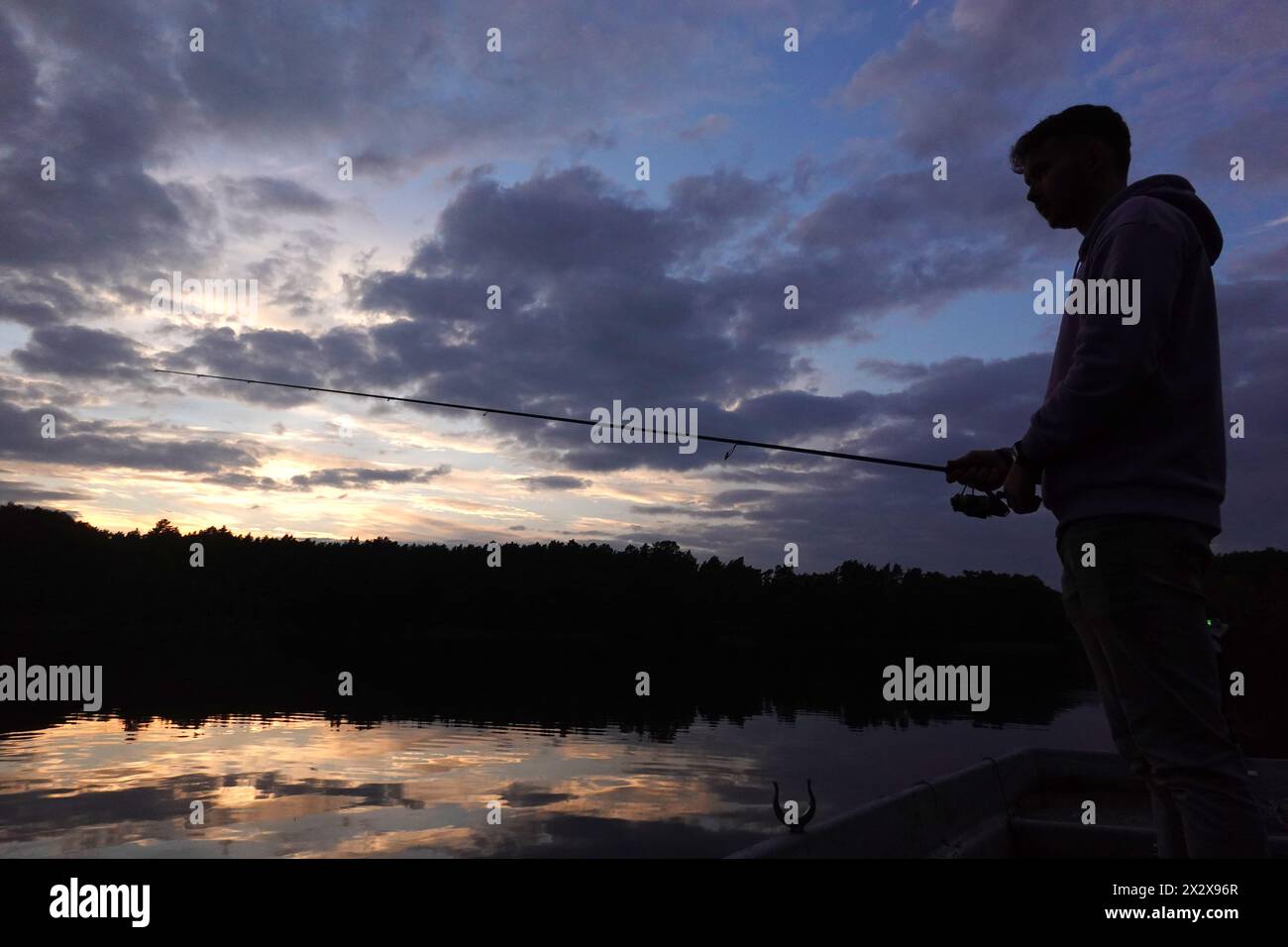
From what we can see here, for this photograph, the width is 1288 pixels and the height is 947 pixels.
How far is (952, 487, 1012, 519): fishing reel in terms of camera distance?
3365mm

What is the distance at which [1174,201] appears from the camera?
103 inches

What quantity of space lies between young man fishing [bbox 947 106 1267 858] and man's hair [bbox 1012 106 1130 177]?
0.23 metres

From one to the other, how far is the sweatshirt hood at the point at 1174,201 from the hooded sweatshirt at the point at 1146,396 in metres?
0.12

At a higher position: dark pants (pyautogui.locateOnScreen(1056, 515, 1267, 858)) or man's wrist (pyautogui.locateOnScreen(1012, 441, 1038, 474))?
man's wrist (pyautogui.locateOnScreen(1012, 441, 1038, 474))

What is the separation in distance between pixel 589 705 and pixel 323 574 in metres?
62.9

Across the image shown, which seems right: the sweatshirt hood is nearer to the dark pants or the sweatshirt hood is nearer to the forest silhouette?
the dark pants

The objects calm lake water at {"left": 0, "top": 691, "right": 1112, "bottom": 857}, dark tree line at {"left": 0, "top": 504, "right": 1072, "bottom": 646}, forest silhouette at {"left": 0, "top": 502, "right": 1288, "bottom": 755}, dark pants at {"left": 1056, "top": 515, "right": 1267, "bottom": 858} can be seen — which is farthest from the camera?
dark tree line at {"left": 0, "top": 504, "right": 1072, "bottom": 646}

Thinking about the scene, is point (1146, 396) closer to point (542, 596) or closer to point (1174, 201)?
point (1174, 201)

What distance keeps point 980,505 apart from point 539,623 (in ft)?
324

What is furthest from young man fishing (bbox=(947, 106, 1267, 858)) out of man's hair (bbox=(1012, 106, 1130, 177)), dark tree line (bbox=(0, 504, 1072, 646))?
dark tree line (bbox=(0, 504, 1072, 646))

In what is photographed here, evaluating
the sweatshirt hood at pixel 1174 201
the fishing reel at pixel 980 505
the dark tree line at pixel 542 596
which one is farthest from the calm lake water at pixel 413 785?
the dark tree line at pixel 542 596

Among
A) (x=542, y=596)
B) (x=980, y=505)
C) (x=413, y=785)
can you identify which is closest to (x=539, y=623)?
(x=542, y=596)
